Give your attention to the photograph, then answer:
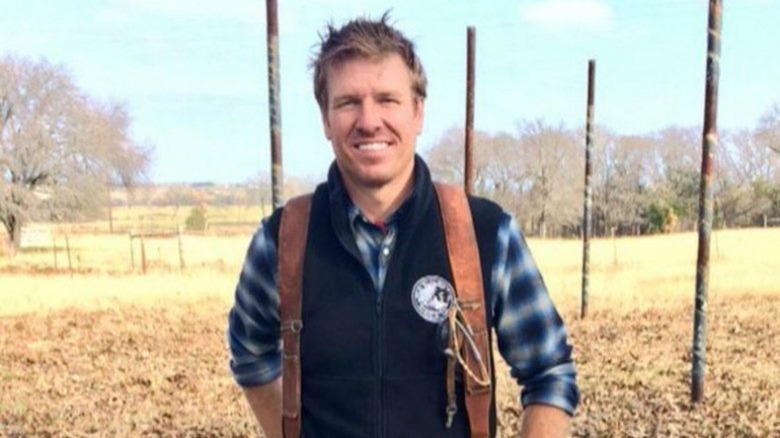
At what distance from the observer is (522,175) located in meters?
47.3

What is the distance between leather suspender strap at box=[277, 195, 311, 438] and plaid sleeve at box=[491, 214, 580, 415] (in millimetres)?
395

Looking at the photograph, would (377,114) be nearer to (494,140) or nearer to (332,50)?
(332,50)

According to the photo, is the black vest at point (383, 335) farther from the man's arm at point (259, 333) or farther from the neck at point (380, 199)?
the man's arm at point (259, 333)

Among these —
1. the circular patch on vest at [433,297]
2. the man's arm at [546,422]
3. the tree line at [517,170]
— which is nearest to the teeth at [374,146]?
the circular patch on vest at [433,297]

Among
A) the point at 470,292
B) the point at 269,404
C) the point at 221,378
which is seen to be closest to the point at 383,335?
the point at 470,292

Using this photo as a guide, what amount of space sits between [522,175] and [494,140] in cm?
373

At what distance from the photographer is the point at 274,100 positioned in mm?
5801

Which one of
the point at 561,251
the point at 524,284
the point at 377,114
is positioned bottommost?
the point at 561,251

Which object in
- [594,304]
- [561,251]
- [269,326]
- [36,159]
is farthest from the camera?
[36,159]

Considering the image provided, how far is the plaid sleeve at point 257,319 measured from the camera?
5.76 feet

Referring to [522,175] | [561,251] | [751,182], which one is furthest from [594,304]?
[751,182]

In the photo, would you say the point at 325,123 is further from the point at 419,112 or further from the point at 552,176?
the point at 552,176

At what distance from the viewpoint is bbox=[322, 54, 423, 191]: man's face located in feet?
5.27

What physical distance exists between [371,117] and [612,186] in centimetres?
5025
